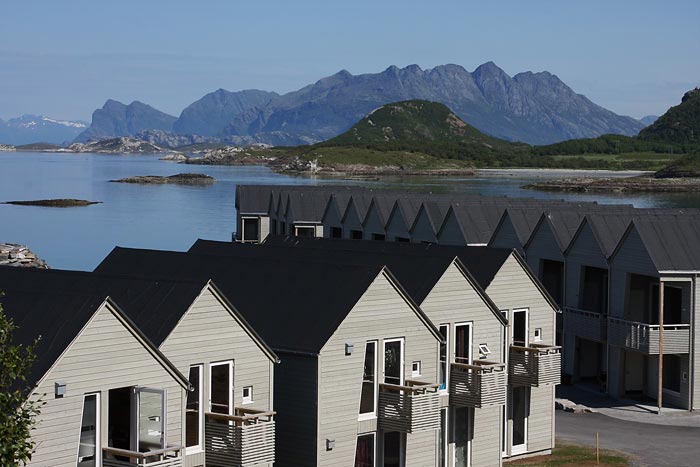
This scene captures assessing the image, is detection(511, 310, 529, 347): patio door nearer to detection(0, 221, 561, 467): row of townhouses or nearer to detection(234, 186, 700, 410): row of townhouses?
detection(0, 221, 561, 467): row of townhouses

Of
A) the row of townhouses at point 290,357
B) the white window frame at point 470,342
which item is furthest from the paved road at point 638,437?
the white window frame at point 470,342

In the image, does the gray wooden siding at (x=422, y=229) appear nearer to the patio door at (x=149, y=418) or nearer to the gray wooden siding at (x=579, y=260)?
the gray wooden siding at (x=579, y=260)

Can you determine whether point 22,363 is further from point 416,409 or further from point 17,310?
point 416,409

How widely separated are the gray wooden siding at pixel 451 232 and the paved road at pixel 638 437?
13.0 metres

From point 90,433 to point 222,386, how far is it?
359 centimetres

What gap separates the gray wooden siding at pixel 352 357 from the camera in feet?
77.2

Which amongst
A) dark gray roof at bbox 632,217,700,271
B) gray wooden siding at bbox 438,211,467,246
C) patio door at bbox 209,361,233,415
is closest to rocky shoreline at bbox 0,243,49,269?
gray wooden siding at bbox 438,211,467,246

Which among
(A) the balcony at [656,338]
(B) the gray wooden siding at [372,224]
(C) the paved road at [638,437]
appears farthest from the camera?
(B) the gray wooden siding at [372,224]

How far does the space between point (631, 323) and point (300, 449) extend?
712 inches

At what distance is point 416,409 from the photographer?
963 inches

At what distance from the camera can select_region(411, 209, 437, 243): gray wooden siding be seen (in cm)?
5166

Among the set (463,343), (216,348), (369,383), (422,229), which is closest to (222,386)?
(216,348)

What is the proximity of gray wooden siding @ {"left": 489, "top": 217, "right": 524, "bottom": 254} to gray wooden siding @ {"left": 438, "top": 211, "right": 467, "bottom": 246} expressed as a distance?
189 centimetres

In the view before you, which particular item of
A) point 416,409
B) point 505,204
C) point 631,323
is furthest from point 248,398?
point 505,204
